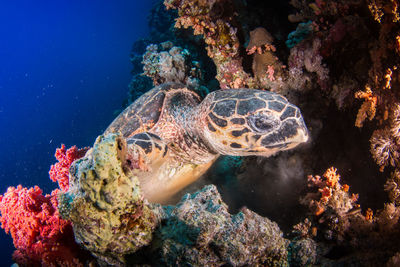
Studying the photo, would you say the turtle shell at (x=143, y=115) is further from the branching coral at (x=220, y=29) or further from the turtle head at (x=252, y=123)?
the turtle head at (x=252, y=123)

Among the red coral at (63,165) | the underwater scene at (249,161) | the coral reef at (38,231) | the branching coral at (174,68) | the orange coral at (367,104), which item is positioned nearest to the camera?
the underwater scene at (249,161)

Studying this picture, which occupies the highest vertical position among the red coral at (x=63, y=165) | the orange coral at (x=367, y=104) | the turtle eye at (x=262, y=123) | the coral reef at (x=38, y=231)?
the red coral at (x=63, y=165)

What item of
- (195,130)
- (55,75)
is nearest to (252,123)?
(195,130)

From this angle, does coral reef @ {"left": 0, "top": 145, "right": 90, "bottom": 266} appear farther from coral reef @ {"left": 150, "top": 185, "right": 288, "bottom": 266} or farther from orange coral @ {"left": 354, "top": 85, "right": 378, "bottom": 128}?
orange coral @ {"left": 354, "top": 85, "right": 378, "bottom": 128}

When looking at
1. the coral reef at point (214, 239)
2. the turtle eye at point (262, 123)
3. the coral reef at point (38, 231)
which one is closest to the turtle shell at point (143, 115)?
the coral reef at point (38, 231)

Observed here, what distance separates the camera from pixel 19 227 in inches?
77.9

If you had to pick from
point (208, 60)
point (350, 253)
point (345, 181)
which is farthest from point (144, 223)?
point (208, 60)

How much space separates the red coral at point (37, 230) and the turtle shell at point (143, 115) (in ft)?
4.02

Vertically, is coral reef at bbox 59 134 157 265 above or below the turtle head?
above

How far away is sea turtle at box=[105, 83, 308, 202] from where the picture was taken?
187cm

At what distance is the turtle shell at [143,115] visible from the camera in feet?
9.70

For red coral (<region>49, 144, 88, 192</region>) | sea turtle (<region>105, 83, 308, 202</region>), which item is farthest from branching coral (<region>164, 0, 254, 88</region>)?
red coral (<region>49, 144, 88, 192</region>)

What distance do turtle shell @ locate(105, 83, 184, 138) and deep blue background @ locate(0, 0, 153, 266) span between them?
51.8ft

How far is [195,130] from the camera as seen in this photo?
2.58 metres
